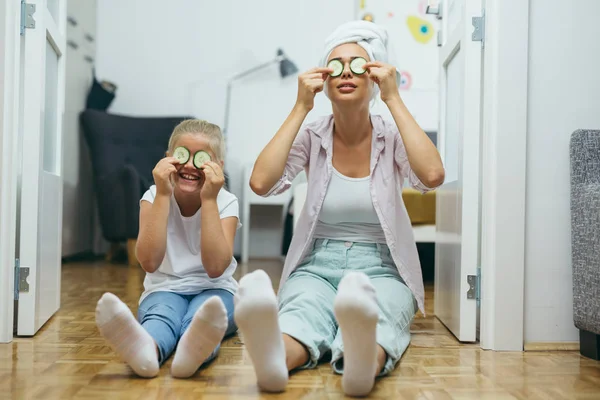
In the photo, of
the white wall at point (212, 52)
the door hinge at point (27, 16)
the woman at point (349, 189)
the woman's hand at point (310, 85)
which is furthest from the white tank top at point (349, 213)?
the white wall at point (212, 52)

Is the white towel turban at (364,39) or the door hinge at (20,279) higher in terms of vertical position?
the white towel turban at (364,39)

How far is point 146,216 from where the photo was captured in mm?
1549

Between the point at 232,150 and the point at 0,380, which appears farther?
the point at 232,150

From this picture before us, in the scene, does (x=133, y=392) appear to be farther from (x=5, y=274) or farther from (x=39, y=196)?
(x=39, y=196)

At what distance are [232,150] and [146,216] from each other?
10.8ft

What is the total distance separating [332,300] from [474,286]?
47 cm

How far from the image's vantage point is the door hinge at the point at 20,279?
1.66 metres

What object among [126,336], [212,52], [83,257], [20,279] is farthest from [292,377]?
[212,52]

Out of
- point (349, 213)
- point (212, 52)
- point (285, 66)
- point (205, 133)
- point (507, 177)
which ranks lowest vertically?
point (349, 213)

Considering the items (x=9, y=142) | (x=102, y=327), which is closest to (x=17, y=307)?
(x=9, y=142)

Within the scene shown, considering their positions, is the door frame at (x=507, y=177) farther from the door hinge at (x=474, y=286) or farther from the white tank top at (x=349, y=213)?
the white tank top at (x=349, y=213)

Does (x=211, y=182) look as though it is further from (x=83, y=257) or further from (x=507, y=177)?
(x=83, y=257)

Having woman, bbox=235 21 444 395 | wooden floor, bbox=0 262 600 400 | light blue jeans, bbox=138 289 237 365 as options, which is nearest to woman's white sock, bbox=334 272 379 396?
wooden floor, bbox=0 262 600 400

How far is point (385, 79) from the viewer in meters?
1.50
